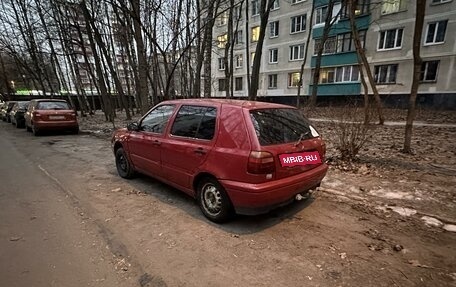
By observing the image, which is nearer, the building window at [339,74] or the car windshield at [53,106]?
the car windshield at [53,106]

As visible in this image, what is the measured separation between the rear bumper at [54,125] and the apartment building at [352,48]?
8.39m

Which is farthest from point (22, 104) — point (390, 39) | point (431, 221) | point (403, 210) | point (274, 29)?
point (390, 39)

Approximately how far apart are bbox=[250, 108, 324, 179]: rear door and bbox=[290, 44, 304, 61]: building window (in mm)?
26850

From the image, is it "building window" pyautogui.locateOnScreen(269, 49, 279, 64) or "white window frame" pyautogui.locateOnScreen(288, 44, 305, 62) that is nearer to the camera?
"white window frame" pyautogui.locateOnScreen(288, 44, 305, 62)

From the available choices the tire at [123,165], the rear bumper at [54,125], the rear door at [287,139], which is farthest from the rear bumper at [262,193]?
the rear bumper at [54,125]

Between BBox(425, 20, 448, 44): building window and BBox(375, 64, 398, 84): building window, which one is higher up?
BBox(425, 20, 448, 44): building window

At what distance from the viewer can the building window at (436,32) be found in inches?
783

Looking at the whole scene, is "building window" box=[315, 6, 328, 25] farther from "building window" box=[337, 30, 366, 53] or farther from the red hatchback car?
the red hatchback car

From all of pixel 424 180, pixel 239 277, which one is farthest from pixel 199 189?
pixel 424 180

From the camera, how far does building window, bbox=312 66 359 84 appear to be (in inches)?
953

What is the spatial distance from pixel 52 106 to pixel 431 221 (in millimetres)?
14140

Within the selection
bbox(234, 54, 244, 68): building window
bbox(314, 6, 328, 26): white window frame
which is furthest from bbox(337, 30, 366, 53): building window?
bbox(234, 54, 244, 68): building window

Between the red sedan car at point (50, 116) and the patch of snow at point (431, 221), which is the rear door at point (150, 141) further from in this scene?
the red sedan car at point (50, 116)

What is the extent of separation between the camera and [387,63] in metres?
22.5
